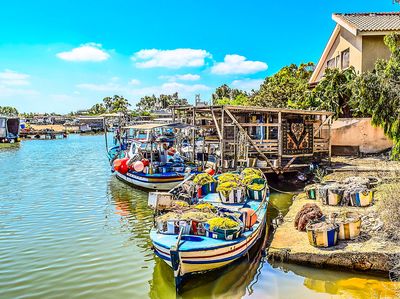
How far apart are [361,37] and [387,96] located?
959cm

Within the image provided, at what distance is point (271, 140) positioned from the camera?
19.2 m

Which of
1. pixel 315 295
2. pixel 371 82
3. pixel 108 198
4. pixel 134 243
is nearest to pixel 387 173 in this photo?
pixel 371 82

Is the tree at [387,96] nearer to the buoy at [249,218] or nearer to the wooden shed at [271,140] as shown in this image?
the wooden shed at [271,140]

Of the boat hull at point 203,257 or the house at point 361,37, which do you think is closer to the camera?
the boat hull at point 203,257

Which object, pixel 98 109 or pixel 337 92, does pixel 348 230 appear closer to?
pixel 337 92

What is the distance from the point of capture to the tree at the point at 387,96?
574 inches

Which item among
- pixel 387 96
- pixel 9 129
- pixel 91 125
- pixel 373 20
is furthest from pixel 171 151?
pixel 91 125

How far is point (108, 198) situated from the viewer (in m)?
18.6

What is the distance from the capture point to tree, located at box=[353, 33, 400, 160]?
14570 mm

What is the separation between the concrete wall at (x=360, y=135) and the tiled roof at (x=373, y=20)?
18.3 feet

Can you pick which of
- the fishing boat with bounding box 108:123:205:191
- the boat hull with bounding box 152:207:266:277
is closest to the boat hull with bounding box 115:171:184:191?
the fishing boat with bounding box 108:123:205:191

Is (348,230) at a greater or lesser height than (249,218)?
lesser

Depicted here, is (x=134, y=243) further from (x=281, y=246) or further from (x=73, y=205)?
(x=73, y=205)

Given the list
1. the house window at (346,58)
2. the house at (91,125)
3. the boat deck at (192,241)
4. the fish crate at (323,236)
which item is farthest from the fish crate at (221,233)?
the house at (91,125)
